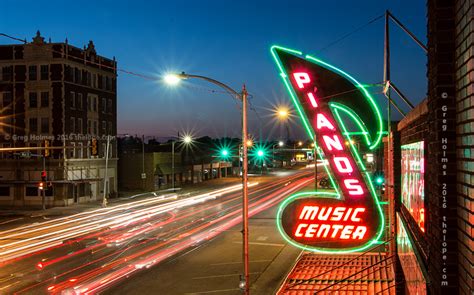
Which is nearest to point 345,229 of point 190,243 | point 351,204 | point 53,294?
point 351,204

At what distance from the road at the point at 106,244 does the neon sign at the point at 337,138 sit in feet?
24.9

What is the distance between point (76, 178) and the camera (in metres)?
52.3

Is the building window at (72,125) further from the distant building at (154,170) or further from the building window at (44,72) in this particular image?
the distant building at (154,170)

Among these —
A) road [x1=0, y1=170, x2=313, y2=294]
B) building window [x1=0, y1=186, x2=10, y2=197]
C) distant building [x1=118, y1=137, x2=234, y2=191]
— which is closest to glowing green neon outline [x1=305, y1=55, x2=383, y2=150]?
road [x1=0, y1=170, x2=313, y2=294]

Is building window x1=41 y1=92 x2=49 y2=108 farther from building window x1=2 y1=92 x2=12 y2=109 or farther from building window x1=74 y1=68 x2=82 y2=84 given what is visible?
building window x1=2 y1=92 x2=12 y2=109

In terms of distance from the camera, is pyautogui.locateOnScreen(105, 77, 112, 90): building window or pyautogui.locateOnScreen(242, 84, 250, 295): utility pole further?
pyautogui.locateOnScreen(105, 77, 112, 90): building window

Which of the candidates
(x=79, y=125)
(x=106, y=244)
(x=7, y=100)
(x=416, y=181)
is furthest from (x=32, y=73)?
(x=416, y=181)

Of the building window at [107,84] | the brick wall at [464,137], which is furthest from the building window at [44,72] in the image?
the brick wall at [464,137]

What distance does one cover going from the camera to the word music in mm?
13516

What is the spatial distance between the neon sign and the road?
7.59 meters

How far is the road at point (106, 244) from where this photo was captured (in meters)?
19.3

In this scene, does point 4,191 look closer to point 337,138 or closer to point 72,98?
point 72,98

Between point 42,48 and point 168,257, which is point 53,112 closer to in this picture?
point 42,48

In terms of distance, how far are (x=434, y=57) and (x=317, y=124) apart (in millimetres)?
7713
